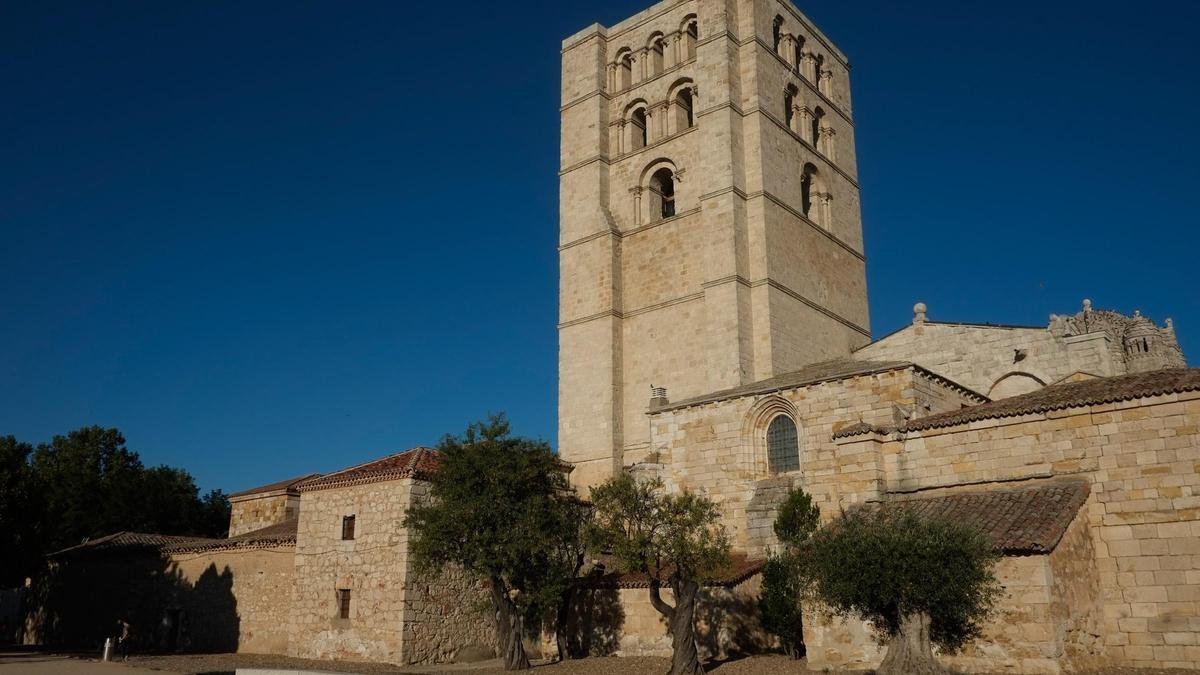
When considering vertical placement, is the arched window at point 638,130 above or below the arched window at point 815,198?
above

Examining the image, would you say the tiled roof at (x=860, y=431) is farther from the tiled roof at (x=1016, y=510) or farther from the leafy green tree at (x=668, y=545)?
the leafy green tree at (x=668, y=545)

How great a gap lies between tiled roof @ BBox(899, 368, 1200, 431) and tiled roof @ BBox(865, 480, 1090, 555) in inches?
55.5

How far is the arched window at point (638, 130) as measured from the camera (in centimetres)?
3284

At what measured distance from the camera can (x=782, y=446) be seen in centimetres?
2144

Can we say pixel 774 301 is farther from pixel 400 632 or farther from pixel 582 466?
pixel 400 632

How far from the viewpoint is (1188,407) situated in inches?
582

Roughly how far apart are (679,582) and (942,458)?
566 centimetres

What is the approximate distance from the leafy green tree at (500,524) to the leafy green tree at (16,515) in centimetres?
1343

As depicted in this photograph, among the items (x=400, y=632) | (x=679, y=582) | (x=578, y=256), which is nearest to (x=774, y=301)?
(x=578, y=256)

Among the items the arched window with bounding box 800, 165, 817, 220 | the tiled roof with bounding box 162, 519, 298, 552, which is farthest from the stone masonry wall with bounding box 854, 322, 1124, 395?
the tiled roof with bounding box 162, 519, 298, 552

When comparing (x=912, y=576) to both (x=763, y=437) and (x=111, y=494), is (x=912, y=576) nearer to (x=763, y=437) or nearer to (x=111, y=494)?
(x=763, y=437)

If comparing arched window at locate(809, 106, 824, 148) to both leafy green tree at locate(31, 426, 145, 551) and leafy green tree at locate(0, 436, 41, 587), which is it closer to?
leafy green tree at locate(0, 436, 41, 587)

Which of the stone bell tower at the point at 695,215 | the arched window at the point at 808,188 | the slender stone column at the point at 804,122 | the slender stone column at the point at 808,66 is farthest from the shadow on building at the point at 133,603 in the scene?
the slender stone column at the point at 808,66

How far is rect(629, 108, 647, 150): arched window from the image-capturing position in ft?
108
